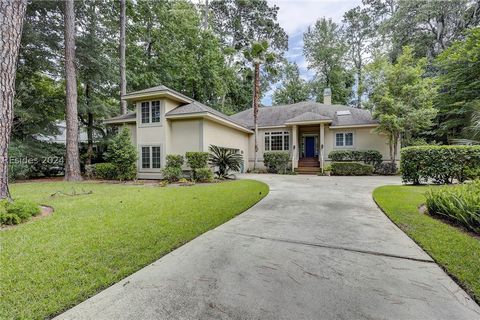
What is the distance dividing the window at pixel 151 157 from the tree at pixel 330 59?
2265 centimetres

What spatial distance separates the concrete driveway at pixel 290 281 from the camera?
2027 mm

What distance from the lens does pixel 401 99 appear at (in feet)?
44.9

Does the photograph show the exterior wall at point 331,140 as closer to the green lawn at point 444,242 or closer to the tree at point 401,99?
the tree at point 401,99

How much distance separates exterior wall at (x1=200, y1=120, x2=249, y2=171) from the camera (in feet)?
40.7

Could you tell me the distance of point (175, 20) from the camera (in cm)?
2111

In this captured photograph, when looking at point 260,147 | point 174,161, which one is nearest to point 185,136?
point 174,161

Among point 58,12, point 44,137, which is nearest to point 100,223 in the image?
point 44,137

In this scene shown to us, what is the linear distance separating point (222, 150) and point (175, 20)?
631 inches

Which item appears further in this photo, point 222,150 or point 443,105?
point 443,105

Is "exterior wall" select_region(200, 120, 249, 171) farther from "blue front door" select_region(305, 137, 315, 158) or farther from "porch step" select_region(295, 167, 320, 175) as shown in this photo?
"blue front door" select_region(305, 137, 315, 158)

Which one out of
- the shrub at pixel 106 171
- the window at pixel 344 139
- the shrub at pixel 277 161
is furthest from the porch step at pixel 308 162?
the shrub at pixel 106 171

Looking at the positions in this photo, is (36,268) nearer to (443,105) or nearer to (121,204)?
(121,204)

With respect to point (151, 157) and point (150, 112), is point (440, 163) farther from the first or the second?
point (150, 112)

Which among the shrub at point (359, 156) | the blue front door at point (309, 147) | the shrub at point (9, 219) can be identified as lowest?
the shrub at point (9, 219)
